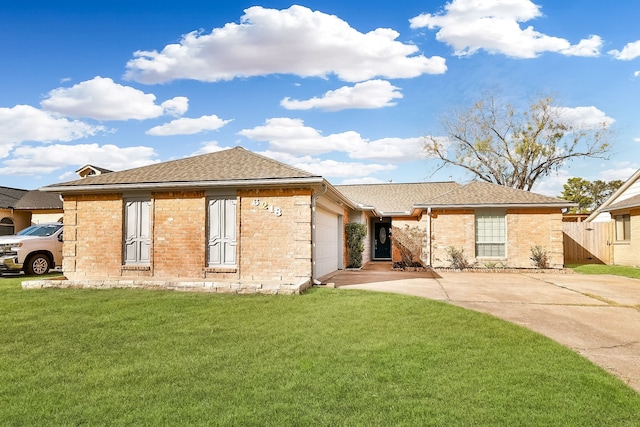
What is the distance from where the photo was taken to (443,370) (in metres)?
4.46

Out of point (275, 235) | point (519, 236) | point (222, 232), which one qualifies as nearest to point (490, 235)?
point (519, 236)

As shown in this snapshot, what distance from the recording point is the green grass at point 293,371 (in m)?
3.43

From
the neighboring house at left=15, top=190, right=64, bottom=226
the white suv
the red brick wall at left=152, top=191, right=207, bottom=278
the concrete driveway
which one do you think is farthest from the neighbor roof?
the neighboring house at left=15, top=190, right=64, bottom=226

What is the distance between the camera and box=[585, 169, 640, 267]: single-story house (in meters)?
17.5

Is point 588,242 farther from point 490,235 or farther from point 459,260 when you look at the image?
point 459,260

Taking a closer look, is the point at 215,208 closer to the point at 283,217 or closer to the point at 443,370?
the point at 283,217

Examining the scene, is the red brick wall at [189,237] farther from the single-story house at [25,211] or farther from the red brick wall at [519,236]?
the single-story house at [25,211]

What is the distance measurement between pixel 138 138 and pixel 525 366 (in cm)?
2027

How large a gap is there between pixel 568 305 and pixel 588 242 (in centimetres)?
1429

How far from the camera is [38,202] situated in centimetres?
2695

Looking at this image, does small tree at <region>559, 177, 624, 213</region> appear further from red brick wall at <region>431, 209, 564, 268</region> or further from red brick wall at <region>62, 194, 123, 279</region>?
red brick wall at <region>62, 194, 123, 279</region>

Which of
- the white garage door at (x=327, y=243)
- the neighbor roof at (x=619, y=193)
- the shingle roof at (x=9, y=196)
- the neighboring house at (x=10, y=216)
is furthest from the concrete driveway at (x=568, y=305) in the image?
the shingle roof at (x=9, y=196)

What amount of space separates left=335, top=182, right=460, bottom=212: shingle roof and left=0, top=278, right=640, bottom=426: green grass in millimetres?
18365

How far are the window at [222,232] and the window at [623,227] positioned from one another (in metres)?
17.6
